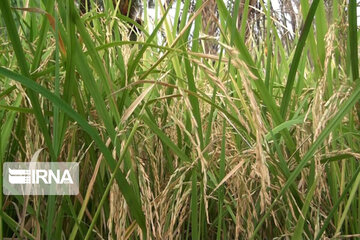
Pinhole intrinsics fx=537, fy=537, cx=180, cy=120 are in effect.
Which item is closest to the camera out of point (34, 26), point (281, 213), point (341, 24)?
point (341, 24)

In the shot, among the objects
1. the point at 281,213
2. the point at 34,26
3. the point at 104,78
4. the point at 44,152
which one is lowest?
the point at 281,213

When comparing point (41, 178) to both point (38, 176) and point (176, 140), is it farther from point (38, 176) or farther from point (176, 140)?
point (176, 140)

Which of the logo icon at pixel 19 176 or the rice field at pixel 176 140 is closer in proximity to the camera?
the rice field at pixel 176 140

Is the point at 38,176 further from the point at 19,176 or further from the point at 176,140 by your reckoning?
the point at 176,140

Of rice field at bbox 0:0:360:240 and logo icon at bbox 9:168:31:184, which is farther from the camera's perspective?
logo icon at bbox 9:168:31:184

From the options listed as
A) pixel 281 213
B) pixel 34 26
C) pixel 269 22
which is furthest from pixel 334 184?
pixel 34 26

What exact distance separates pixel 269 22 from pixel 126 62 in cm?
33

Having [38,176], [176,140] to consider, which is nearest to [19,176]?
[38,176]

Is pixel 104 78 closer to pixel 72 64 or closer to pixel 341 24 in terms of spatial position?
pixel 72 64

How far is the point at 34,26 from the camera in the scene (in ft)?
3.43

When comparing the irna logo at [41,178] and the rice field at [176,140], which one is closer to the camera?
the rice field at [176,140]

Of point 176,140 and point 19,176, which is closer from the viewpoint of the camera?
point 19,176

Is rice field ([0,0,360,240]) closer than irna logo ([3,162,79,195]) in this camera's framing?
Yes

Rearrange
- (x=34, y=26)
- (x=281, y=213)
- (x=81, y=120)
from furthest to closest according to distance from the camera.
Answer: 1. (x=34, y=26)
2. (x=281, y=213)
3. (x=81, y=120)
